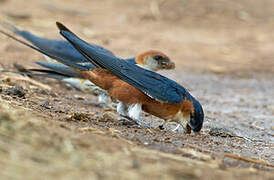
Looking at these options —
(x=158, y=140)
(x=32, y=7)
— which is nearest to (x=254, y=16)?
(x=32, y=7)

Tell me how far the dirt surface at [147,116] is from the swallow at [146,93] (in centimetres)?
27

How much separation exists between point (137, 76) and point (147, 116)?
1221mm

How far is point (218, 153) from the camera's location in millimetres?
4098

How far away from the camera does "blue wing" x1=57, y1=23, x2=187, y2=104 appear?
529 centimetres

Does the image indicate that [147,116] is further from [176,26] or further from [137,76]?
[176,26]

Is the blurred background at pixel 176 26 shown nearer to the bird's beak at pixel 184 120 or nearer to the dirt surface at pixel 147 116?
the dirt surface at pixel 147 116

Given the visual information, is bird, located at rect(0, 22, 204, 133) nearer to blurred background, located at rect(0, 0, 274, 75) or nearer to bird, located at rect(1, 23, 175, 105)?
bird, located at rect(1, 23, 175, 105)

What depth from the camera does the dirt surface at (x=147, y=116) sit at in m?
3.06

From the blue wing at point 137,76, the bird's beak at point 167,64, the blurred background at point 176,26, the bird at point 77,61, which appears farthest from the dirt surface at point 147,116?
the bird's beak at point 167,64

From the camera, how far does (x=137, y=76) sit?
552 centimetres

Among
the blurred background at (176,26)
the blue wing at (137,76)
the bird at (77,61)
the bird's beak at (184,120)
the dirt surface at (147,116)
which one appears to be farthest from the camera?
the blurred background at (176,26)

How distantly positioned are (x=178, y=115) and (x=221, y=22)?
10965mm

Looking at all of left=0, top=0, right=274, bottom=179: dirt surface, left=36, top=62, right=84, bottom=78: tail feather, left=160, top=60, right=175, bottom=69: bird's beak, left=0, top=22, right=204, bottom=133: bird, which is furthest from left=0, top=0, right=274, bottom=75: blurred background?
left=0, top=22, right=204, bottom=133: bird

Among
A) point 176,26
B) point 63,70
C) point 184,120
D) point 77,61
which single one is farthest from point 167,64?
point 176,26
